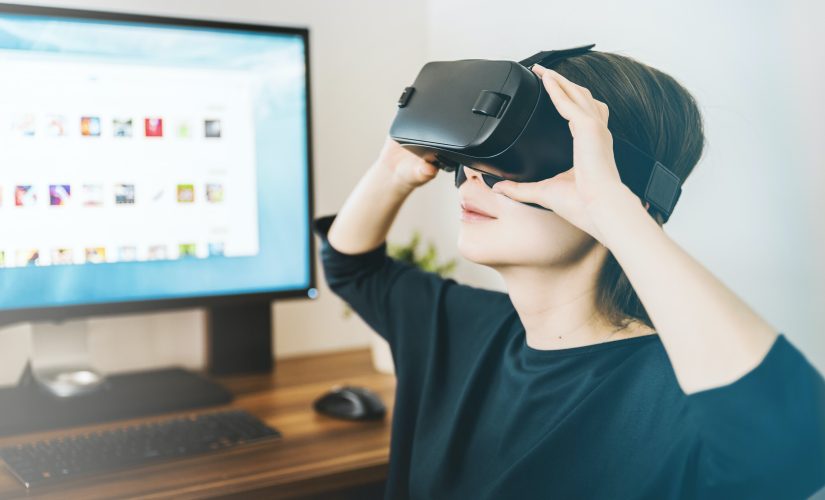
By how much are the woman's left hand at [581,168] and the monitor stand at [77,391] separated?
24.9 inches

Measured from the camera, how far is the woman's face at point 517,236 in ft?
2.28

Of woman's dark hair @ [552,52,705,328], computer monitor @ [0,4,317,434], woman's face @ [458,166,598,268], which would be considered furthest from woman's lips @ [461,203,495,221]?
computer monitor @ [0,4,317,434]

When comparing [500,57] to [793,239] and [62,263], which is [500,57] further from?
[62,263]

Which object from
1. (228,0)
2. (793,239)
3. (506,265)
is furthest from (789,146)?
(228,0)

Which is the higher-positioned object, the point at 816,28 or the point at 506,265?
the point at 816,28

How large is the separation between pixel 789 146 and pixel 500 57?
0.34m

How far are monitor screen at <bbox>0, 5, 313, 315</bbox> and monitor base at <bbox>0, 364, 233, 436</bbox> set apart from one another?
0.42 ft

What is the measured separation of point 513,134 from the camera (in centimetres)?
62

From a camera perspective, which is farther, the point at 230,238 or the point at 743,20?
the point at 230,238

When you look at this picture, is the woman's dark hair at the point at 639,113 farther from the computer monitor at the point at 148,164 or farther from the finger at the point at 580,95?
the computer monitor at the point at 148,164

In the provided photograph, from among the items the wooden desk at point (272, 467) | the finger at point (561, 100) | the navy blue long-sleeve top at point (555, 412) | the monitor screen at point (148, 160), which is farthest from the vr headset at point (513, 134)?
the monitor screen at point (148, 160)

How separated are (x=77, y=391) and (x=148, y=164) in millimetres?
317

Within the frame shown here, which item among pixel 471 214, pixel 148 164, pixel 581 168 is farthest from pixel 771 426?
pixel 148 164

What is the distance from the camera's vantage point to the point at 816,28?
0.53 metres
